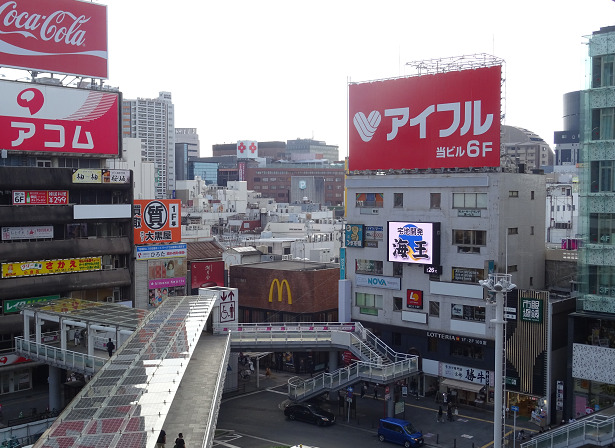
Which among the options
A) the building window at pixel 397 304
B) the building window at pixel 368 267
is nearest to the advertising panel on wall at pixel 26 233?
the building window at pixel 368 267

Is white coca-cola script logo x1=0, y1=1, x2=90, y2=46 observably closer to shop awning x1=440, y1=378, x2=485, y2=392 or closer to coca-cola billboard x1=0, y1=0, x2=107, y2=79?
coca-cola billboard x1=0, y1=0, x2=107, y2=79

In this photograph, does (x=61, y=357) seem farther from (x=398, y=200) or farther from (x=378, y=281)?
(x=398, y=200)

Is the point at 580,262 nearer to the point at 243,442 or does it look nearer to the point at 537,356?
the point at 537,356

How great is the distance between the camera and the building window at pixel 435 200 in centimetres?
5994

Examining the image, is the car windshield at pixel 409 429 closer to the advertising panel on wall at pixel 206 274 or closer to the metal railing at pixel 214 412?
the metal railing at pixel 214 412

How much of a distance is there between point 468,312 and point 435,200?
9637 millimetres

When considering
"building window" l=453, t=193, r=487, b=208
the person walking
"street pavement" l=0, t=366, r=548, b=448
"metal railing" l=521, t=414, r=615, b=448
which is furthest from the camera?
"building window" l=453, t=193, r=487, b=208

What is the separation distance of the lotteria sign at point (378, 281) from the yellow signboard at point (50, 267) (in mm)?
23731

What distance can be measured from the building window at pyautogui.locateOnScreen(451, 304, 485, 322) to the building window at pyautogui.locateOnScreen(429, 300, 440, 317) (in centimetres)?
139

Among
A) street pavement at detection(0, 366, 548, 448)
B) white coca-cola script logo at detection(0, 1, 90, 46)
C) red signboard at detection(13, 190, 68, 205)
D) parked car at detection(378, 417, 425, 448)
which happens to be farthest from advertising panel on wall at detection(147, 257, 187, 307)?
parked car at detection(378, 417, 425, 448)

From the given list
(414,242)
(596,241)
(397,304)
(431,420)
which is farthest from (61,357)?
(596,241)

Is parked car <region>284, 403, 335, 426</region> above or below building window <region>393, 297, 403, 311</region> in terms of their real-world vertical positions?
below

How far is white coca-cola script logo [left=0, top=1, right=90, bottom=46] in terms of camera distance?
202ft

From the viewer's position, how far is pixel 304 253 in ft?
325
